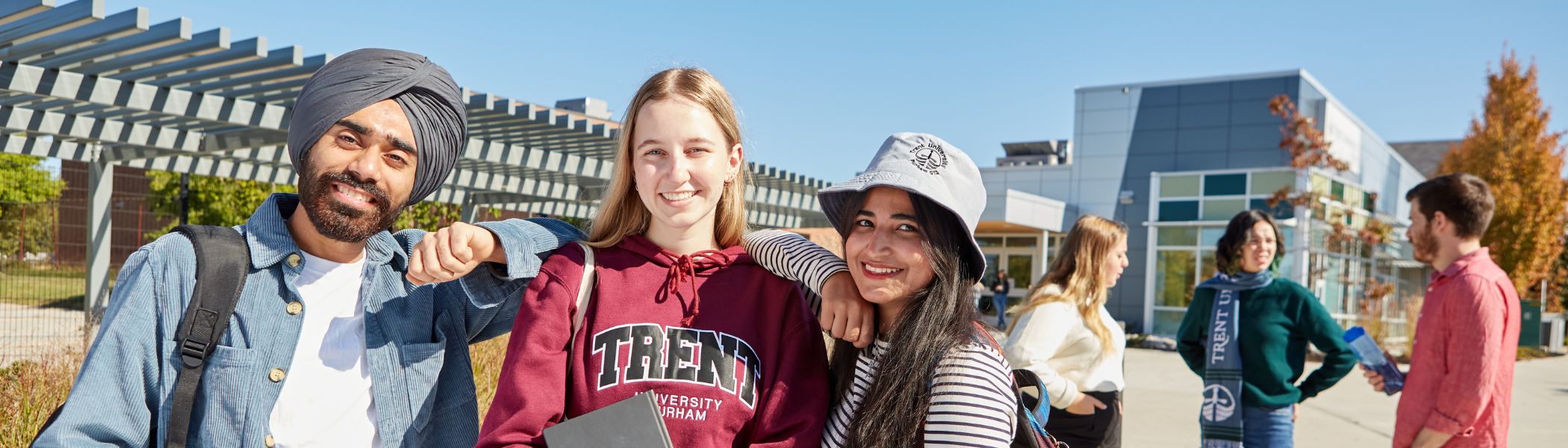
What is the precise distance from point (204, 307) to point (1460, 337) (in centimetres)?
390

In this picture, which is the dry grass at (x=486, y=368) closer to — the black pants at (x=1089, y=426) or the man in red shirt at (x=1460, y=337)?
the black pants at (x=1089, y=426)

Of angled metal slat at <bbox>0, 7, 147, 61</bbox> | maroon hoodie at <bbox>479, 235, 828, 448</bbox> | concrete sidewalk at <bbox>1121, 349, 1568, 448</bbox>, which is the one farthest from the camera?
concrete sidewalk at <bbox>1121, 349, 1568, 448</bbox>

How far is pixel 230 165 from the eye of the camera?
522 inches

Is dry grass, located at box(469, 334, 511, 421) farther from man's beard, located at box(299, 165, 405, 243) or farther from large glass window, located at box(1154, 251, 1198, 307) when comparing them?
large glass window, located at box(1154, 251, 1198, 307)

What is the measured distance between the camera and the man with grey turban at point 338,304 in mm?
1808

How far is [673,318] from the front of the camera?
193 cm

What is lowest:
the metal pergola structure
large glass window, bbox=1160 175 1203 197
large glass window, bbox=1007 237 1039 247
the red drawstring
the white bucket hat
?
large glass window, bbox=1007 237 1039 247

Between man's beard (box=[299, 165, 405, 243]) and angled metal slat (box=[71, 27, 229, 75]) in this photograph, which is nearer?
man's beard (box=[299, 165, 405, 243])

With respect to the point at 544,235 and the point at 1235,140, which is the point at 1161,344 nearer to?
the point at 1235,140

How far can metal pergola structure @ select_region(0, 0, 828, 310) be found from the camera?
6582mm

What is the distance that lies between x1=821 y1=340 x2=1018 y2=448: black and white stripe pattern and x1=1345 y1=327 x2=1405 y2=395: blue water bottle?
3.02m

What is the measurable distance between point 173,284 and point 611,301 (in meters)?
0.79

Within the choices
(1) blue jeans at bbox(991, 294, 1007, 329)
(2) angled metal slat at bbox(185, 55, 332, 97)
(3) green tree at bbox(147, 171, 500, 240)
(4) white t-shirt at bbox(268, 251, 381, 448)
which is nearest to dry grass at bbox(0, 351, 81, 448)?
(2) angled metal slat at bbox(185, 55, 332, 97)

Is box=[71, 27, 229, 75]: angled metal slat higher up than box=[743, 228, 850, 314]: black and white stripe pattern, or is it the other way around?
box=[71, 27, 229, 75]: angled metal slat
